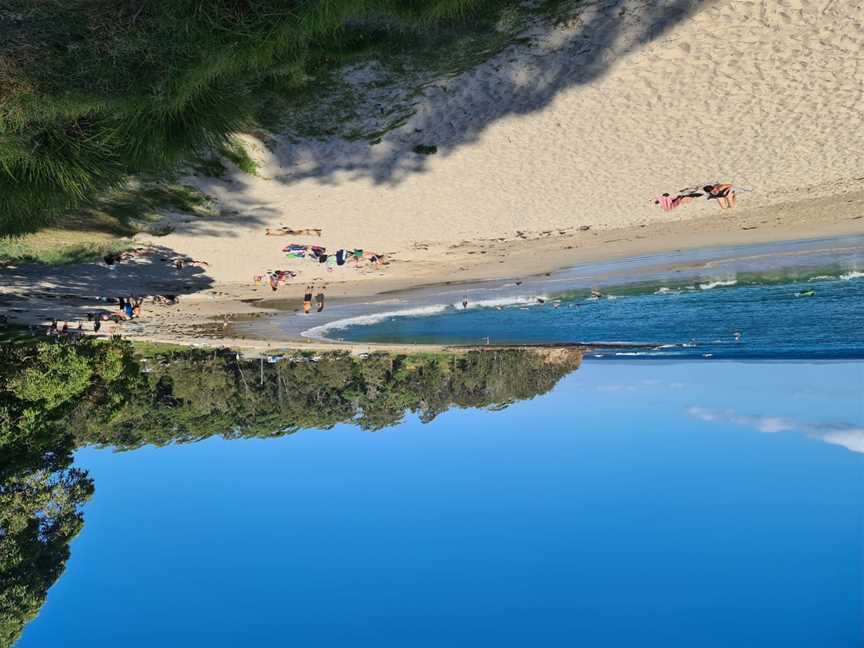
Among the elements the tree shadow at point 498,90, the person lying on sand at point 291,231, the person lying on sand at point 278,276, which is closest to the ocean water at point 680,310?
the person lying on sand at point 278,276

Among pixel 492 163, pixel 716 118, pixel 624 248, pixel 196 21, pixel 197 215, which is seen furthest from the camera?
pixel 624 248

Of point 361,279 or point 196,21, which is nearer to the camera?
point 196,21

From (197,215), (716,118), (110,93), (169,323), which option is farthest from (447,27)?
(169,323)

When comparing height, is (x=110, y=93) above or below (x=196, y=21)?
below

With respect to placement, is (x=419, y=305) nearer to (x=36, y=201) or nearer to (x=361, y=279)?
(x=361, y=279)

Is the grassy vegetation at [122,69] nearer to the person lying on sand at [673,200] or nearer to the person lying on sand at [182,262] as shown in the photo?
the person lying on sand at [673,200]

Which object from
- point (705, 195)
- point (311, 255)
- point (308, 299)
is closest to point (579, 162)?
point (705, 195)

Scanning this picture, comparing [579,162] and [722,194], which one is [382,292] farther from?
[722,194]
